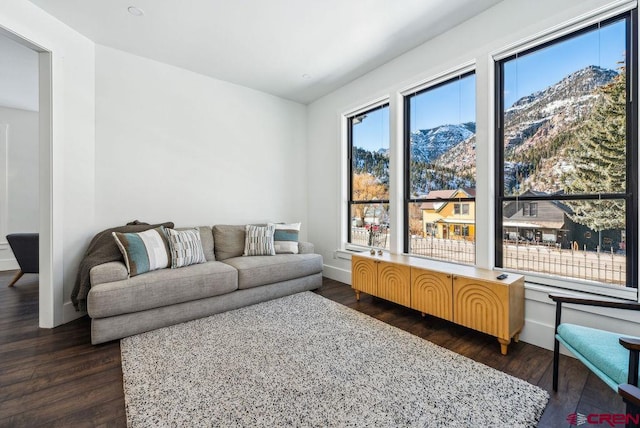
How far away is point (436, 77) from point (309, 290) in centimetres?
298

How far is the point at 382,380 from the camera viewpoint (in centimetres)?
179

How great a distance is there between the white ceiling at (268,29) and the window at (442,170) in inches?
26.5

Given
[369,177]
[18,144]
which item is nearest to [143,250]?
[369,177]

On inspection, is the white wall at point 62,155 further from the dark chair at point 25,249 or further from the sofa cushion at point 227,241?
the dark chair at point 25,249

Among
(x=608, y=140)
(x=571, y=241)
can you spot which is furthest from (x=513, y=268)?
(x=608, y=140)

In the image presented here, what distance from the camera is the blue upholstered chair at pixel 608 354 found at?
44.3 inches

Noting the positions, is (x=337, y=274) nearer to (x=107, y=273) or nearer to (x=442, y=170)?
(x=442, y=170)

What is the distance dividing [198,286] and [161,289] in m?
0.32

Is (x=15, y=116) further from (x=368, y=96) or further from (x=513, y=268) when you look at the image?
(x=513, y=268)

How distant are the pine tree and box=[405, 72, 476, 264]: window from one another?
80 cm

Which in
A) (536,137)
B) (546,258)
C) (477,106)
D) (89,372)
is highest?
(477,106)

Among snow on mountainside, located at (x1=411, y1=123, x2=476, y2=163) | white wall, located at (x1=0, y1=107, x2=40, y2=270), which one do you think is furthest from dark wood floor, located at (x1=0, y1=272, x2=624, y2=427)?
white wall, located at (x1=0, y1=107, x2=40, y2=270)

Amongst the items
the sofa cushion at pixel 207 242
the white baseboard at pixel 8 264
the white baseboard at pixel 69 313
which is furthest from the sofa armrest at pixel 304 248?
the white baseboard at pixel 8 264

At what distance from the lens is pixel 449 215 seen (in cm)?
305
